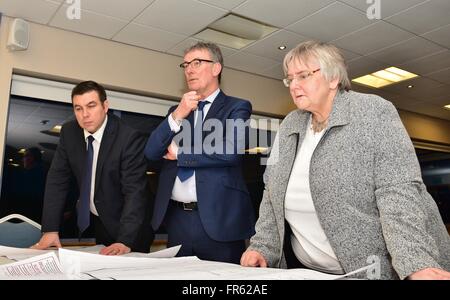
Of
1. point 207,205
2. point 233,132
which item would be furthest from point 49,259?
point 233,132

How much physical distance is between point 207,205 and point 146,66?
111 inches

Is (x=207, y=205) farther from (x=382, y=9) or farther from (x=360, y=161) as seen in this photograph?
(x=382, y=9)

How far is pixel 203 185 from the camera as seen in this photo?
5.10 ft

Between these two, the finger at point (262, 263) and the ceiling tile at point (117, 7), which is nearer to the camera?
the finger at point (262, 263)

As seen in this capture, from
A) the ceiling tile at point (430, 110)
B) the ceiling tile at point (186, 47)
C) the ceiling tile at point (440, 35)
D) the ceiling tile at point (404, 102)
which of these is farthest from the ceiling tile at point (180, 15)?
the ceiling tile at point (430, 110)

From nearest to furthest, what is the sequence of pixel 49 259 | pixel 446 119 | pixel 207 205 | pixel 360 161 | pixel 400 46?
pixel 49 259 → pixel 360 161 → pixel 207 205 → pixel 400 46 → pixel 446 119

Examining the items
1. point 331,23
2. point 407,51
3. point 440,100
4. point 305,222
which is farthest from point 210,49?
point 440,100

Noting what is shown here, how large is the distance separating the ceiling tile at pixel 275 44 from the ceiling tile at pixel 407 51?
0.95 m

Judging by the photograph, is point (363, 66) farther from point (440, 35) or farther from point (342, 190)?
point (342, 190)

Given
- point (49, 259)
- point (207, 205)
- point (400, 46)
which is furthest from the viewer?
point (400, 46)

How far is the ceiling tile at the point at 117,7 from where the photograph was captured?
3107 millimetres

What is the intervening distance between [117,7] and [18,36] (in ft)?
2.89

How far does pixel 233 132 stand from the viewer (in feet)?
5.41

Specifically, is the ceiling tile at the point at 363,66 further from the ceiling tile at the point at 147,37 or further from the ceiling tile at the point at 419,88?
the ceiling tile at the point at 147,37
